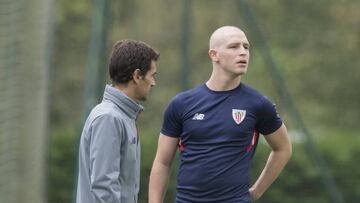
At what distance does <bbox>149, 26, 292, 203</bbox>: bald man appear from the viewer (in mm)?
5062

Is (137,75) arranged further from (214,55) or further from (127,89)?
(214,55)

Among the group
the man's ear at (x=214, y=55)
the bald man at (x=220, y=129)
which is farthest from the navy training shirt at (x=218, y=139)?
the man's ear at (x=214, y=55)

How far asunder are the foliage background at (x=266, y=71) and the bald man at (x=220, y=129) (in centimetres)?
824

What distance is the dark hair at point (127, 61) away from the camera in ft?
15.1

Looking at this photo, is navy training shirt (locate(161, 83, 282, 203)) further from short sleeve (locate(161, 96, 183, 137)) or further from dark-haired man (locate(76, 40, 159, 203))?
dark-haired man (locate(76, 40, 159, 203))

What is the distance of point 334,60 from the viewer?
1897cm

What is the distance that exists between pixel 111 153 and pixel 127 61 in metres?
0.45

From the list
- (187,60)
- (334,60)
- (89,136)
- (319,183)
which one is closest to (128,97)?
(89,136)

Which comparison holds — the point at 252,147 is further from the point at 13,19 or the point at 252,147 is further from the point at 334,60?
the point at 334,60

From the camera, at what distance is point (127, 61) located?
4594mm

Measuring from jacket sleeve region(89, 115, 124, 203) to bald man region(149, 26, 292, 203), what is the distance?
727 millimetres

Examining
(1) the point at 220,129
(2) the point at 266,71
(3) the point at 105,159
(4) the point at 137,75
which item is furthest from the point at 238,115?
(2) the point at 266,71

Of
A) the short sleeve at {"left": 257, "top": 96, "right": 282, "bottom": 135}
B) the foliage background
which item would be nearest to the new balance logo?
the short sleeve at {"left": 257, "top": 96, "right": 282, "bottom": 135}

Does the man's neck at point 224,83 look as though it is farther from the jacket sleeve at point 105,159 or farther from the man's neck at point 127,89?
the jacket sleeve at point 105,159
